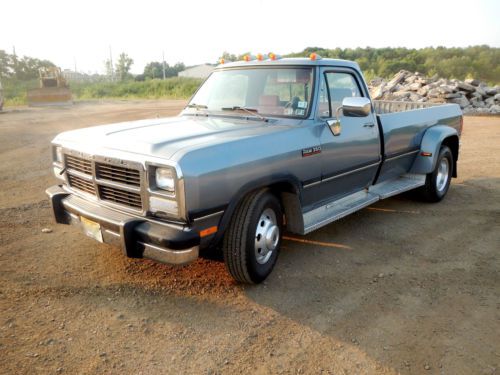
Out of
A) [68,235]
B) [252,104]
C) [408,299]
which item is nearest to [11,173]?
[68,235]

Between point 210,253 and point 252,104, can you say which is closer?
point 210,253

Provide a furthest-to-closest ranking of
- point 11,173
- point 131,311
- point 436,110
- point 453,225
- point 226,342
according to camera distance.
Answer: point 11,173, point 436,110, point 453,225, point 131,311, point 226,342

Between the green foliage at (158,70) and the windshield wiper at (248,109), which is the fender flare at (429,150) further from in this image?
the green foliage at (158,70)

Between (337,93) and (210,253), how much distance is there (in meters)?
2.33

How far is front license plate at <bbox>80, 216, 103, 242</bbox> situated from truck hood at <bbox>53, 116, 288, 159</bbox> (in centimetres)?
62

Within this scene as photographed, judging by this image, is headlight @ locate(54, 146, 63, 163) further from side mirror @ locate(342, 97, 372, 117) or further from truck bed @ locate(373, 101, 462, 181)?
truck bed @ locate(373, 101, 462, 181)

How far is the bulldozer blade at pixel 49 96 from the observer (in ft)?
88.4

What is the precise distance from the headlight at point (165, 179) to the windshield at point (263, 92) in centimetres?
154

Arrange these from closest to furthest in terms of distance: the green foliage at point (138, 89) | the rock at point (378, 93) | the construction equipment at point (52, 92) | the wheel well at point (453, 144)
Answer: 1. the wheel well at point (453, 144)
2. the rock at point (378, 93)
3. the construction equipment at point (52, 92)
4. the green foliage at point (138, 89)

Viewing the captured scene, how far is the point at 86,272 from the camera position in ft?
13.4

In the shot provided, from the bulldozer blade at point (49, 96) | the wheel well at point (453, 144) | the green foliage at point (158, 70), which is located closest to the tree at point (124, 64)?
the green foliage at point (158, 70)

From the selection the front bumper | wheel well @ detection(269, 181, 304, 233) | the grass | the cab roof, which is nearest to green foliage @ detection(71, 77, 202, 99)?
the grass

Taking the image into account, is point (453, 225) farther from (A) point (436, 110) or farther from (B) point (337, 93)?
(B) point (337, 93)

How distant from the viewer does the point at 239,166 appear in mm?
3402
